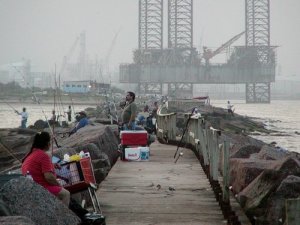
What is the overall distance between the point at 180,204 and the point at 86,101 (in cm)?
13266

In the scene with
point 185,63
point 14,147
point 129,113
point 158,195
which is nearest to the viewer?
point 158,195

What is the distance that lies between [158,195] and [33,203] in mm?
3865

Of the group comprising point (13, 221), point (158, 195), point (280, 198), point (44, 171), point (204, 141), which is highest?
point (44, 171)

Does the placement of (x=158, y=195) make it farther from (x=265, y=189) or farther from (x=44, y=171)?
(x=44, y=171)

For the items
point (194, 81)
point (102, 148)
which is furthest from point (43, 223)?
point (194, 81)

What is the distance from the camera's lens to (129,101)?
1368cm

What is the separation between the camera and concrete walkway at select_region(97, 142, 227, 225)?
25.4ft

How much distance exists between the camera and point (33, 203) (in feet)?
19.0

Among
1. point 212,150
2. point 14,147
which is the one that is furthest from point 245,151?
point 14,147

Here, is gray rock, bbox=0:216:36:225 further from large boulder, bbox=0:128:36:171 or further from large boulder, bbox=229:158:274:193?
large boulder, bbox=0:128:36:171

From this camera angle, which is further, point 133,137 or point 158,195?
point 133,137

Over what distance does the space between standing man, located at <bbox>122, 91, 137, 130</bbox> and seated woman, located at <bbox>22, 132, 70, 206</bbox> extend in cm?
670

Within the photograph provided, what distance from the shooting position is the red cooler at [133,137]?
14.0 meters

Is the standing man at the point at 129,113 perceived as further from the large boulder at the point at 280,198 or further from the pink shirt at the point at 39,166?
the pink shirt at the point at 39,166
